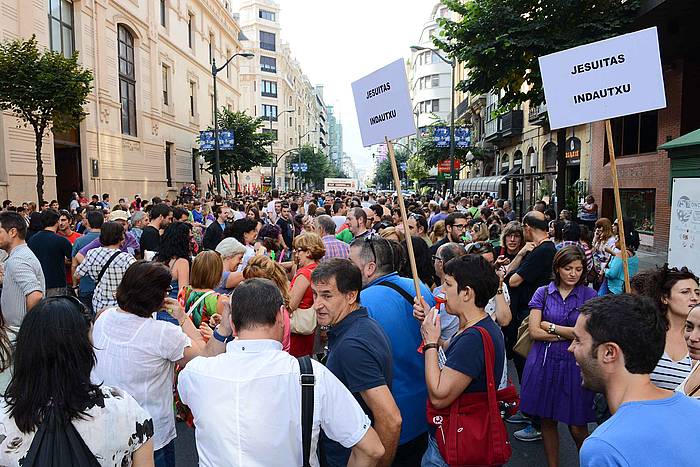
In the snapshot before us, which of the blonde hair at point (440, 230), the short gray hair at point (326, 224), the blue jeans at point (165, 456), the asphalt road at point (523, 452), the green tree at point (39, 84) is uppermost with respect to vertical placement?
the green tree at point (39, 84)

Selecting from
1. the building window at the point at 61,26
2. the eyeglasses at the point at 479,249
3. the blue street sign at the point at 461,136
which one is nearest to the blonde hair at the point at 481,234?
the eyeglasses at the point at 479,249

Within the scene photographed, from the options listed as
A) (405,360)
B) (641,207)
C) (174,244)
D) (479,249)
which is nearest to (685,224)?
(479,249)

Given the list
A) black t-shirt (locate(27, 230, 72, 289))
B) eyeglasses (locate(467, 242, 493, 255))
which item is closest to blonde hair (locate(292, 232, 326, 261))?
eyeglasses (locate(467, 242, 493, 255))

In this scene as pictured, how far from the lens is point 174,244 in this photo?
546 cm

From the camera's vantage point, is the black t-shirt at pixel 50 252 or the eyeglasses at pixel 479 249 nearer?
the eyeglasses at pixel 479 249

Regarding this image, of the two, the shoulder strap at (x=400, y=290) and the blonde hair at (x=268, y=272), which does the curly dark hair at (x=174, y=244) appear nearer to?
the blonde hair at (x=268, y=272)

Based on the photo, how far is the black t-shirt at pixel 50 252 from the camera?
21.3 ft

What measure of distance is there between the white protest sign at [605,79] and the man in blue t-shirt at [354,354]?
2.39m

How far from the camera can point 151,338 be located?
2.94 m

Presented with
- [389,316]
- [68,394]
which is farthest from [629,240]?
[68,394]

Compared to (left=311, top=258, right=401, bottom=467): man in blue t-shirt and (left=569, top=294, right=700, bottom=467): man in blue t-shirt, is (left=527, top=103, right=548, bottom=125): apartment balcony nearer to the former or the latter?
(left=311, top=258, right=401, bottom=467): man in blue t-shirt

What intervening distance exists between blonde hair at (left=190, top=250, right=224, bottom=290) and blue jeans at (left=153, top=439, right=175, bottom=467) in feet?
4.83

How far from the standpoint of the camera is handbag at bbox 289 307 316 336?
4.48 m

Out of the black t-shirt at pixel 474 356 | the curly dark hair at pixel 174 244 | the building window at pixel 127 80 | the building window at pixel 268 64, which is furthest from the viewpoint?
the building window at pixel 268 64
